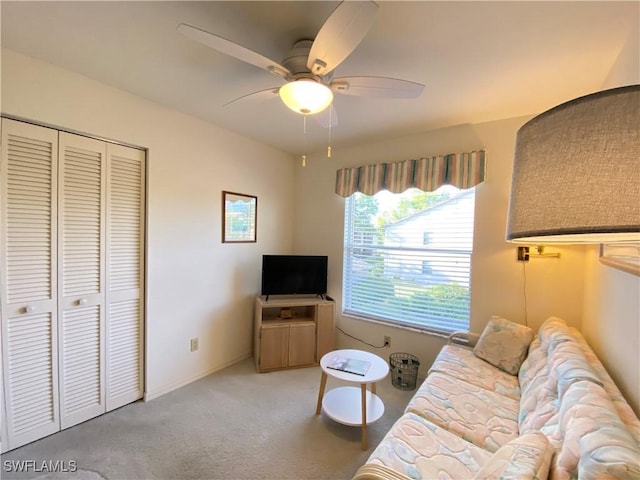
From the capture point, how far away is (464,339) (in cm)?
255

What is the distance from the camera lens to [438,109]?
232 cm

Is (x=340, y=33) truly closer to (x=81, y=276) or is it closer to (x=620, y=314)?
(x=620, y=314)

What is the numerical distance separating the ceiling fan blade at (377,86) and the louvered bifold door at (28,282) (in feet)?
6.44

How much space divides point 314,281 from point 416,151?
180 centimetres

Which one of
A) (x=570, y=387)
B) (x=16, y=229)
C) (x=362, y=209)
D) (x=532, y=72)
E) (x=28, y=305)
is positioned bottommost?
(x=570, y=387)

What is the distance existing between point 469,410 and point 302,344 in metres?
1.79

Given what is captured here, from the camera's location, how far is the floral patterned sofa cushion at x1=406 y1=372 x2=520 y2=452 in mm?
1443

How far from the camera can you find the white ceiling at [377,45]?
132 centimetres

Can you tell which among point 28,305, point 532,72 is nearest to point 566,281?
point 532,72

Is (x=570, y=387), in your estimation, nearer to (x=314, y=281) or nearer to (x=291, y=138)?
(x=314, y=281)

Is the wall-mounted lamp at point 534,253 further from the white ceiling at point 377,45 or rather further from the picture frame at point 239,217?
the picture frame at point 239,217

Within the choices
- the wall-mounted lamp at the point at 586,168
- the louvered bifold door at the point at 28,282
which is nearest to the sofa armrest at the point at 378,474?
the wall-mounted lamp at the point at 586,168

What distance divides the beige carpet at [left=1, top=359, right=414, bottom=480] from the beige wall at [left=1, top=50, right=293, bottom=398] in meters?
0.38

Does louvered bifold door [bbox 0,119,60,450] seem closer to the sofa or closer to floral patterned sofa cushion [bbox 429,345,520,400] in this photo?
the sofa
